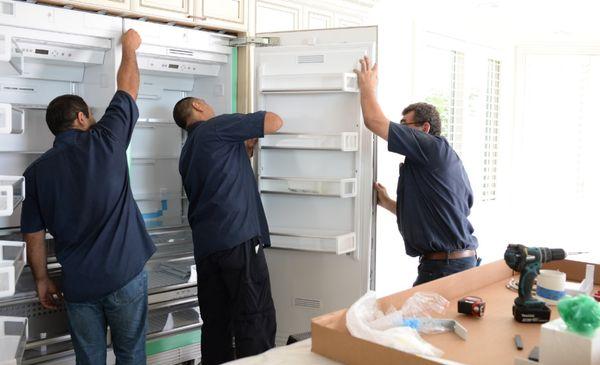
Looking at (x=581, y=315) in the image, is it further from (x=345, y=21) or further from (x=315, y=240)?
(x=345, y=21)

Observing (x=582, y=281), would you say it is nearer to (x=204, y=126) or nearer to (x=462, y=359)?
(x=462, y=359)

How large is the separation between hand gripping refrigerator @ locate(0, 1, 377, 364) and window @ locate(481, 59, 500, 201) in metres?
3.50

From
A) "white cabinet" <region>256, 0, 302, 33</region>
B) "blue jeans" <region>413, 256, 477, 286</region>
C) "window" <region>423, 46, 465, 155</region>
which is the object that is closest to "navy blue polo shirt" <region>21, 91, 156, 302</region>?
"white cabinet" <region>256, 0, 302, 33</region>

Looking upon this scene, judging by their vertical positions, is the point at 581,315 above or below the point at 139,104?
below

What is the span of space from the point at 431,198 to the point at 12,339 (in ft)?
5.98

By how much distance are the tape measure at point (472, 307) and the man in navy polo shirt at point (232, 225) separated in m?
1.21

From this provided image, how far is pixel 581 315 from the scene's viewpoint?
47.8 inches

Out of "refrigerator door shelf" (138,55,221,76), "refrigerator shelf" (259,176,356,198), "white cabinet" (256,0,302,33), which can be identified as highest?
"white cabinet" (256,0,302,33)

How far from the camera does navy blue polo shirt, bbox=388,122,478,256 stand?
273 centimetres

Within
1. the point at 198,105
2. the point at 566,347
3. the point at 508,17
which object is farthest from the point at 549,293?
the point at 508,17

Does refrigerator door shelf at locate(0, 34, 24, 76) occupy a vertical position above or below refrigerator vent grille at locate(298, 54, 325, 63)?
below

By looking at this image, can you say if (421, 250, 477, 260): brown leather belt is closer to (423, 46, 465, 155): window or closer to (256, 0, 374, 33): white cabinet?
(256, 0, 374, 33): white cabinet

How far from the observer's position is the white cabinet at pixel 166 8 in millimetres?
2639

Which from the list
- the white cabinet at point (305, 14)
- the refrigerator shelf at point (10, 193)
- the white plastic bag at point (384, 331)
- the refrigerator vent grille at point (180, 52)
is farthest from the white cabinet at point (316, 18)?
the white plastic bag at point (384, 331)
